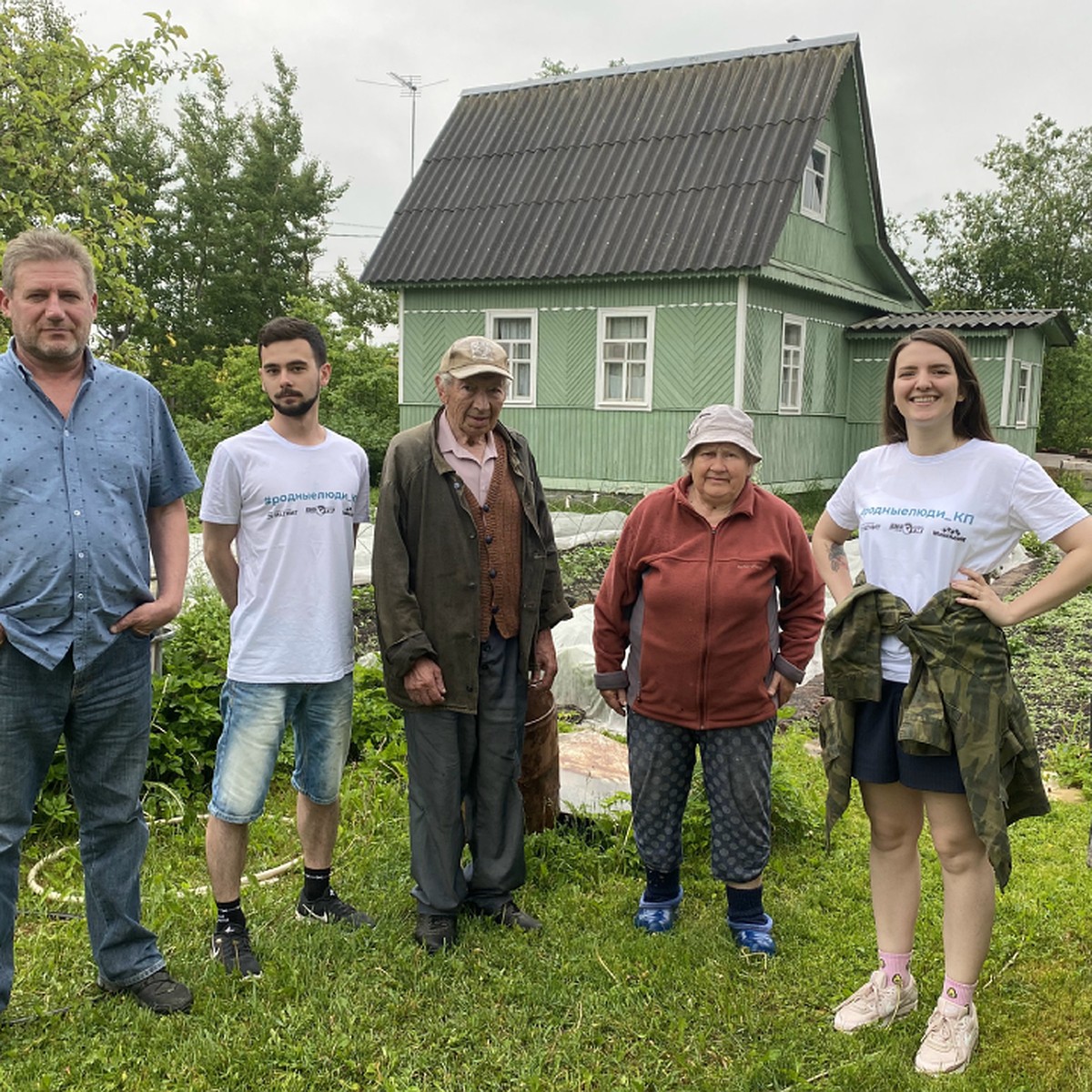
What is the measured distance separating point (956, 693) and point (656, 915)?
4.99 ft

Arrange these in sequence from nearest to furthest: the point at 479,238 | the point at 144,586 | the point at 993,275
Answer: the point at 144,586 → the point at 479,238 → the point at 993,275

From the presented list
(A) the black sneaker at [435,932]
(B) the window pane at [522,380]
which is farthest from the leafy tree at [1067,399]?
(A) the black sneaker at [435,932]

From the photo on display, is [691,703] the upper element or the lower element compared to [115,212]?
lower

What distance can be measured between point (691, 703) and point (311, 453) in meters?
1.54

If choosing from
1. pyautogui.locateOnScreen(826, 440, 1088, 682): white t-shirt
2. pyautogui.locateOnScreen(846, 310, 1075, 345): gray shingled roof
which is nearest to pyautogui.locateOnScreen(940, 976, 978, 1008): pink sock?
pyautogui.locateOnScreen(826, 440, 1088, 682): white t-shirt

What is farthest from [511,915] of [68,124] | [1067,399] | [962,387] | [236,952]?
[1067,399]

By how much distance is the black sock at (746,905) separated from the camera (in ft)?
12.1

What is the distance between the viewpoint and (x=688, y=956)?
359cm

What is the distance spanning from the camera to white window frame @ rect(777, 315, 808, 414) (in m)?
15.9

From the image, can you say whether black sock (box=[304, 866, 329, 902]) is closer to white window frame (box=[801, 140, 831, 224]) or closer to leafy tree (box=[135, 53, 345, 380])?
white window frame (box=[801, 140, 831, 224])

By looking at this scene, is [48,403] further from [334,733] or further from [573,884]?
[573,884]

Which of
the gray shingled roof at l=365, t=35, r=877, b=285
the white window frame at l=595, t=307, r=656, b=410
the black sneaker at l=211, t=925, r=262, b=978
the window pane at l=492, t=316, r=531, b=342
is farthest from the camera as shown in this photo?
the window pane at l=492, t=316, r=531, b=342

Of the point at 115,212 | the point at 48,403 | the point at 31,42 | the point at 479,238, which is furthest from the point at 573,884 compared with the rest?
the point at 479,238

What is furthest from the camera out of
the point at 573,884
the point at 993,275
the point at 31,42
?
the point at 993,275
